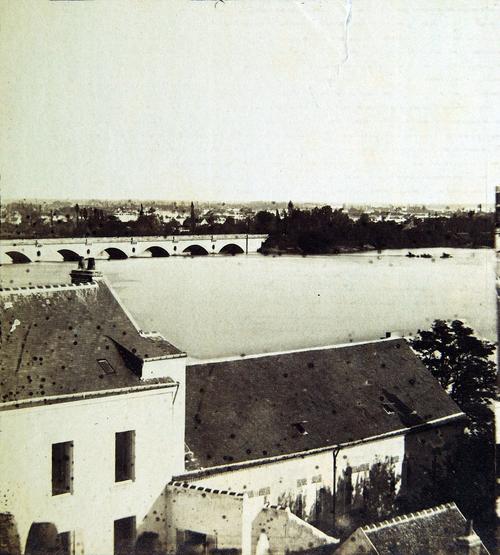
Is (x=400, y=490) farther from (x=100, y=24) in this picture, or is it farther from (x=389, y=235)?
(x=100, y=24)

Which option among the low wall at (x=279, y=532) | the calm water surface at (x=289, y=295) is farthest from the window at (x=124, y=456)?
the low wall at (x=279, y=532)

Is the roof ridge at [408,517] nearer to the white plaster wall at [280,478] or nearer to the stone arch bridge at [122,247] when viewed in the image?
the white plaster wall at [280,478]

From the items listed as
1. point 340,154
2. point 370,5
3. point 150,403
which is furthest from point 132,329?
point 370,5

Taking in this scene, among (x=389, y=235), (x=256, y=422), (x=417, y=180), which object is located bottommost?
(x=256, y=422)

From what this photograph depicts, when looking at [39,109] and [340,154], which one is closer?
[39,109]

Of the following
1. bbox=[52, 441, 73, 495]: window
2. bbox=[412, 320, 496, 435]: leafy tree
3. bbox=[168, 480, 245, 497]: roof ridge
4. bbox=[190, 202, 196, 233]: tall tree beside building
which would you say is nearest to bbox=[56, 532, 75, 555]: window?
bbox=[52, 441, 73, 495]: window

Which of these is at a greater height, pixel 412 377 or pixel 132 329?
pixel 132 329
